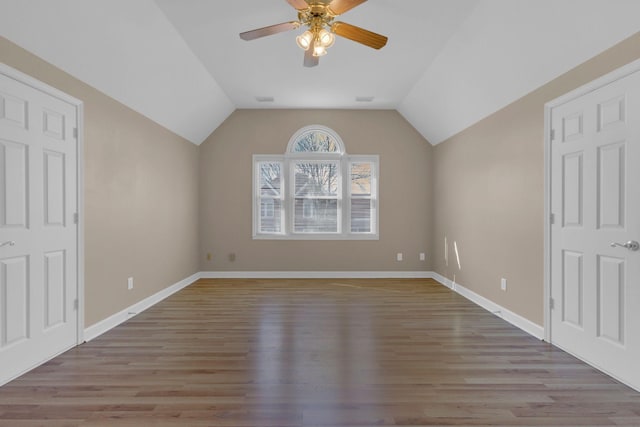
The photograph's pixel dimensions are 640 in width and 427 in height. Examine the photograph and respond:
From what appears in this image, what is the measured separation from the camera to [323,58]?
426 cm

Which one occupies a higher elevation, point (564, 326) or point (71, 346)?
point (564, 326)

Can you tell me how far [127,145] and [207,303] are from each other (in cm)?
215

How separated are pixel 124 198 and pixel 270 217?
9.32 ft

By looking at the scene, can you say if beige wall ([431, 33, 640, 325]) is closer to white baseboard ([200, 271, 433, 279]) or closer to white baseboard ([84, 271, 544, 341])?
white baseboard ([84, 271, 544, 341])

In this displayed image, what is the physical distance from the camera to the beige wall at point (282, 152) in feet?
20.8

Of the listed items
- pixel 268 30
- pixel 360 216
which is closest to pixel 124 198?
pixel 268 30

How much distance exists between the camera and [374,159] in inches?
252

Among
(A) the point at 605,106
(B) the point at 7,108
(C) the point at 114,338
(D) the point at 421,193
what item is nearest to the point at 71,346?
(C) the point at 114,338

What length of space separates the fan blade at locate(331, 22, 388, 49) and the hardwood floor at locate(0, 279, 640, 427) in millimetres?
2595

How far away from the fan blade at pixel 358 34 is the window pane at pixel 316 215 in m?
3.73

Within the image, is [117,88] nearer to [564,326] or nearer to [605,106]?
[605,106]

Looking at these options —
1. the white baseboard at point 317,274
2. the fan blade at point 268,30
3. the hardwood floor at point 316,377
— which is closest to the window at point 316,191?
the white baseboard at point 317,274

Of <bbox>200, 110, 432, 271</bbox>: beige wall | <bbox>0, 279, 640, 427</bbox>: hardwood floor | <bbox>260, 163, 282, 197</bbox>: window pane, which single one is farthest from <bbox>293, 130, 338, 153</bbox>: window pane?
<bbox>0, 279, 640, 427</bbox>: hardwood floor

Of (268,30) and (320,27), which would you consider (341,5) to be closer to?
(320,27)
